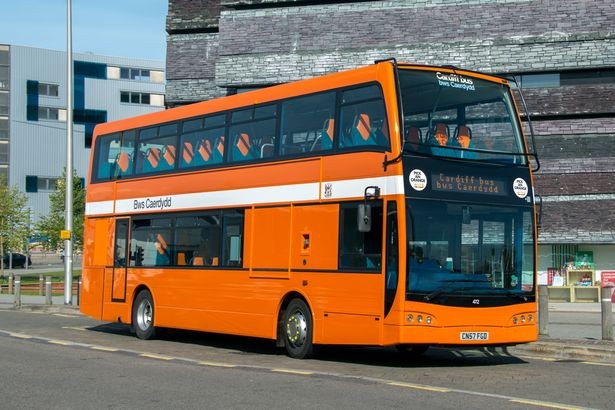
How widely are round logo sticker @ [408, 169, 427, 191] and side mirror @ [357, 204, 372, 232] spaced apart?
708 millimetres

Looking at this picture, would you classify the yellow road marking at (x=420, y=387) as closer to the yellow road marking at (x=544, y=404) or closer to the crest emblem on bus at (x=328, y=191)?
the yellow road marking at (x=544, y=404)

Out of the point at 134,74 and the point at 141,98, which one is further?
the point at 134,74

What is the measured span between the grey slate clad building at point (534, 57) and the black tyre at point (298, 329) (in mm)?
19662

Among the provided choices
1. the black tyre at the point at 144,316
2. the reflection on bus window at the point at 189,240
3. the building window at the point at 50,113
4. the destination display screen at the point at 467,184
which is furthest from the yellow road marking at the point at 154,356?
the building window at the point at 50,113

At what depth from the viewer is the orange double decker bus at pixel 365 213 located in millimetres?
13352

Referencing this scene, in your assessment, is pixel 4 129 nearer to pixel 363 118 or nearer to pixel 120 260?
pixel 120 260

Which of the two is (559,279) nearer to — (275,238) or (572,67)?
(572,67)

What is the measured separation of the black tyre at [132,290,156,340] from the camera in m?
19.2

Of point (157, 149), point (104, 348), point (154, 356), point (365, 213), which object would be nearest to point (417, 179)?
point (365, 213)

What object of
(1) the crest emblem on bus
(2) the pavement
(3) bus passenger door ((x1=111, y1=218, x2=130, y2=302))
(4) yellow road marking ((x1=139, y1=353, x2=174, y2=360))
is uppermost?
(1) the crest emblem on bus

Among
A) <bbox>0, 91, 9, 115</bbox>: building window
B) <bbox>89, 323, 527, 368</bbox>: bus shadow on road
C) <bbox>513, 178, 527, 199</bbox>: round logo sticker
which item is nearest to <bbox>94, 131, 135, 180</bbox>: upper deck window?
<bbox>89, 323, 527, 368</bbox>: bus shadow on road

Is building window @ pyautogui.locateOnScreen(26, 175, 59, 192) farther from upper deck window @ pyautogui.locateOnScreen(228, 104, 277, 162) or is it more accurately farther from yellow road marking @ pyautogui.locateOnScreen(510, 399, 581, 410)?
yellow road marking @ pyautogui.locateOnScreen(510, 399, 581, 410)

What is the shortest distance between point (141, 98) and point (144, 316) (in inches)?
3056

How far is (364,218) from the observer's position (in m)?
13.4
